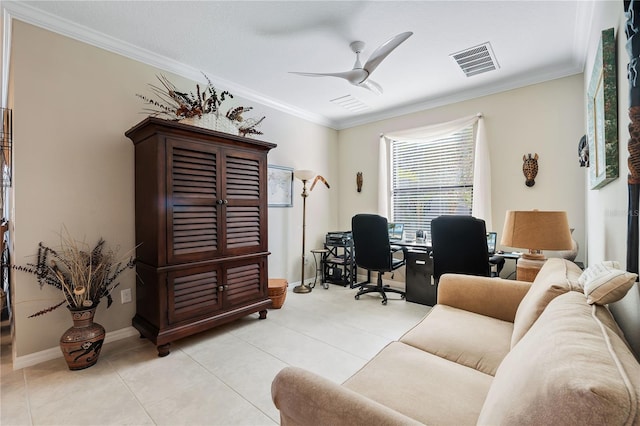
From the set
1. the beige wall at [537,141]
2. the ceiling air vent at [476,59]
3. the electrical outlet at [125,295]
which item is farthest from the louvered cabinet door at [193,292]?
the beige wall at [537,141]

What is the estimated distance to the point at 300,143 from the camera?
4.39 meters

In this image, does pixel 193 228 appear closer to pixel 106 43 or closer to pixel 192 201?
pixel 192 201

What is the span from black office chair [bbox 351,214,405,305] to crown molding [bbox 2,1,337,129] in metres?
2.06

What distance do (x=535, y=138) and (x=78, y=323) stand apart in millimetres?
4604

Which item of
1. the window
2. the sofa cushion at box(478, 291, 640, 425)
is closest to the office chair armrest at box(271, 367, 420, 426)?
the sofa cushion at box(478, 291, 640, 425)

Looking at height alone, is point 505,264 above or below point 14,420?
above

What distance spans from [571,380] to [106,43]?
11.5 feet

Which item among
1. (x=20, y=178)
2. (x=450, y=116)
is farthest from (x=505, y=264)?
(x=20, y=178)

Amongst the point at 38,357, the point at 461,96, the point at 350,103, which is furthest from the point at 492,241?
the point at 38,357

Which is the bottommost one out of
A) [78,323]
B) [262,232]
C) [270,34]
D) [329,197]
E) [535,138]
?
[78,323]

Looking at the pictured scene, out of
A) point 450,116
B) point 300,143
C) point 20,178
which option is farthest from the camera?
point 300,143

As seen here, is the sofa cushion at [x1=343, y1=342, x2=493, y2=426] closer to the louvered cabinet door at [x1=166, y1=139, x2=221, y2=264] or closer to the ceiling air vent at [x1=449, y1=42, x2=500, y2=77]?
the louvered cabinet door at [x1=166, y1=139, x2=221, y2=264]

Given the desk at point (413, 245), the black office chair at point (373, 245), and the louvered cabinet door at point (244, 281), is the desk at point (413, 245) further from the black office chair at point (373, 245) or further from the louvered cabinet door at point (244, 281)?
the louvered cabinet door at point (244, 281)

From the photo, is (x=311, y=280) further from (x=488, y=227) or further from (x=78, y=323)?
(x=78, y=323)
